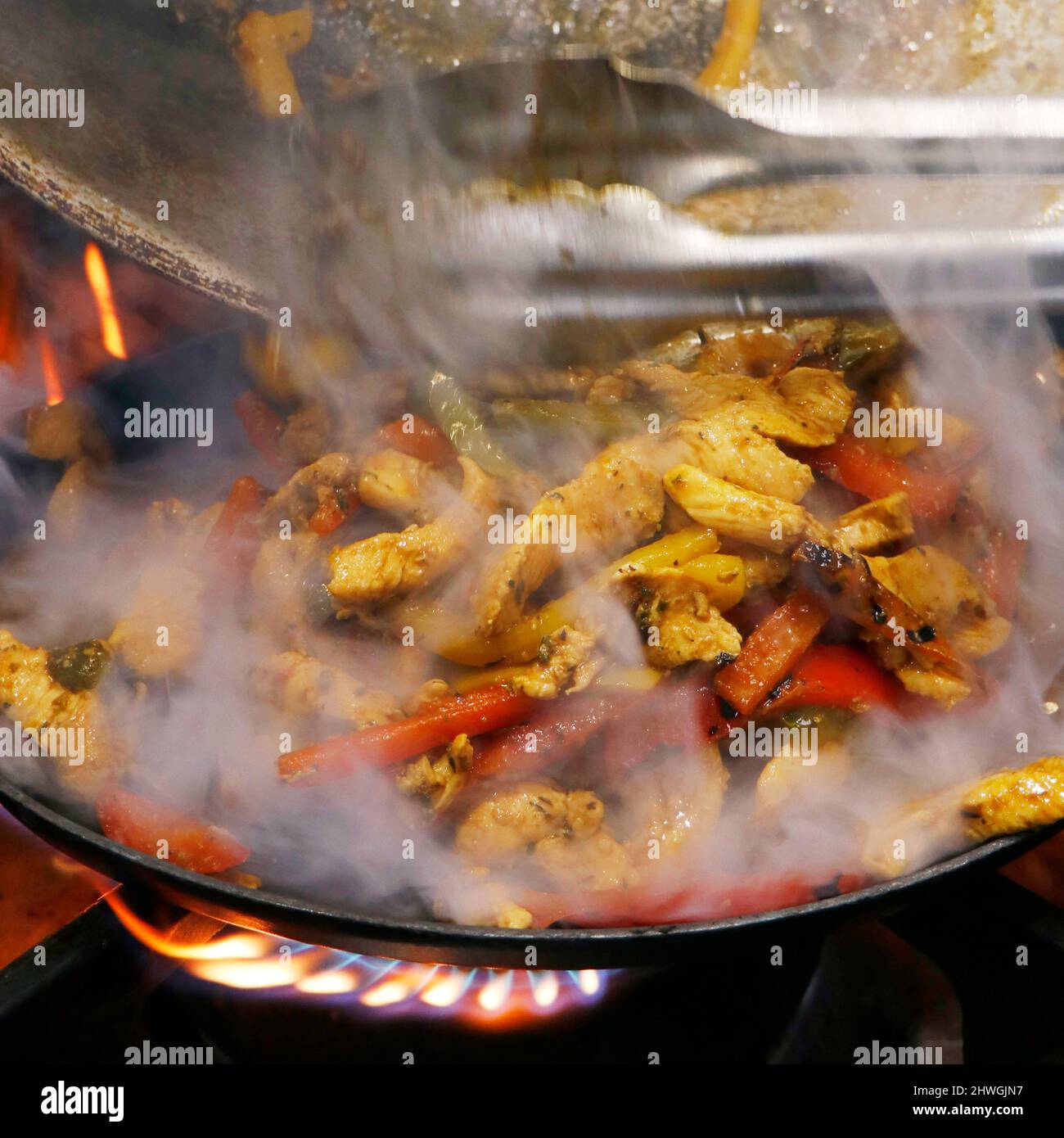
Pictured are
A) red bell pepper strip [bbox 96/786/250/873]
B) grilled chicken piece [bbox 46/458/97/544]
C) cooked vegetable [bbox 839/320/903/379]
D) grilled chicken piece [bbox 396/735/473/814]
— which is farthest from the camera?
grilled chicken piece [bbox 46/458/97/544]

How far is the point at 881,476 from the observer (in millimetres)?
2602

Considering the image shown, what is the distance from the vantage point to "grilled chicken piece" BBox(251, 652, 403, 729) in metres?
2.25

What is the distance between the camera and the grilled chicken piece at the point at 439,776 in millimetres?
2166

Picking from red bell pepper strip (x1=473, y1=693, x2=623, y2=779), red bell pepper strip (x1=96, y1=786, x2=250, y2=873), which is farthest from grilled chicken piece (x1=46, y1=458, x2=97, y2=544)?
red bell pepper strip (x1=473, y1=693, x2=623, y2=779)

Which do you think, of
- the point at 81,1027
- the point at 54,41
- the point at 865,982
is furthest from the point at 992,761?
the point at 54,41

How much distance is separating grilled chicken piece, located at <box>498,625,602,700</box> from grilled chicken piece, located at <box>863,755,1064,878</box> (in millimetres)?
755

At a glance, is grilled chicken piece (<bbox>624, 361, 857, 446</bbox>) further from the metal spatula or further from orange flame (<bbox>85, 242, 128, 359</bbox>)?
orange flame (<bbox>85, 242, 128, 359</bbox>)

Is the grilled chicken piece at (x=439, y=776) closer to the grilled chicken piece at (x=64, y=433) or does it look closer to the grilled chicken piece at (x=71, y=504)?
the grilled chicken piece at (x=71, y=504)

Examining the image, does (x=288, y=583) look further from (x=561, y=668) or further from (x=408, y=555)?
(x=561, y=668)

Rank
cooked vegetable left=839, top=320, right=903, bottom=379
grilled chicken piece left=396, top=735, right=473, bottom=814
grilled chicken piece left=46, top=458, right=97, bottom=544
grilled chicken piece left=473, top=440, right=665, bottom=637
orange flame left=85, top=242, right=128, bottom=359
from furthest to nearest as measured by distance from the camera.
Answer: orange flame left=85, top=242, right=128, bottom=359 → grilled chicken piece left=46, top=458, right=97, bottom=544 → cooked vegetable left=839, top=320, right=903, bottom=379 → grilled chicken piece left=473, top=440, right=665, bottom=637 → grilled chicken piece left=396, top=735, right=473, bottom=814

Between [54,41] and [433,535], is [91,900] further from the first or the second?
[54,41]

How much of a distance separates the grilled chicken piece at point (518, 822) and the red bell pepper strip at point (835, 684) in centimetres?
51

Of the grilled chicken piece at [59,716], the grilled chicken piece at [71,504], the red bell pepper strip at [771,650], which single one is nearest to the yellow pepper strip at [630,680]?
the red bell pepper strip at [771,650]

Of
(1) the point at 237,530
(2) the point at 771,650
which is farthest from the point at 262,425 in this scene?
(2) the point at 771,650
